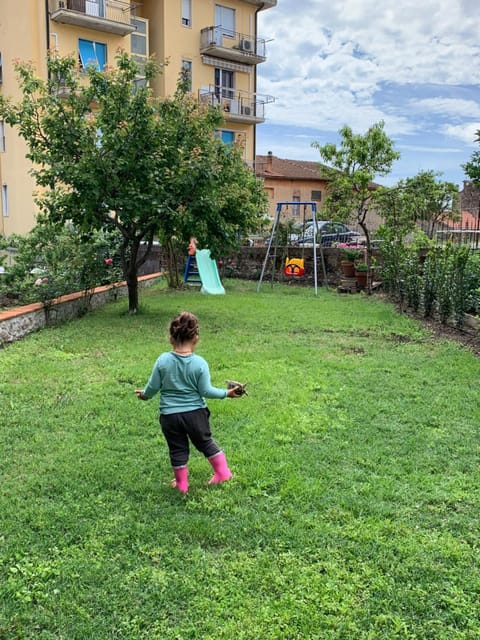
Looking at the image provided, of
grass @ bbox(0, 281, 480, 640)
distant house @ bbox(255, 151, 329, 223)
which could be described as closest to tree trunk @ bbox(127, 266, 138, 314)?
grass @ bbox(0, 281, 480, 640)

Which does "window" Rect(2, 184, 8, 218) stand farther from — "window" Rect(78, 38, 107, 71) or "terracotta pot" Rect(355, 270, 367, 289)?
"terracotta pot" Rect(355, 270, 367, 289)

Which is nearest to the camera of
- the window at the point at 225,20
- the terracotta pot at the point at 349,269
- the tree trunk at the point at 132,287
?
the tree trunk at the point at 132,287

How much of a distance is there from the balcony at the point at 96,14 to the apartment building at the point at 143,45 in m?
0.04

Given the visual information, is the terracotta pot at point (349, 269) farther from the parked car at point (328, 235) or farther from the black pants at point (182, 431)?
the black pants at point (182, 431)

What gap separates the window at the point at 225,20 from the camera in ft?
88.5

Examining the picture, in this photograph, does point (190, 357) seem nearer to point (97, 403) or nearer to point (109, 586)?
point (109, 586)

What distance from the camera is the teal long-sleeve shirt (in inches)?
127

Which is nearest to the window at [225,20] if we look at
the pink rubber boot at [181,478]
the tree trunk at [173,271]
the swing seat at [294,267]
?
the swing seat at [294,267]

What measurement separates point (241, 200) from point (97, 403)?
6454 mm

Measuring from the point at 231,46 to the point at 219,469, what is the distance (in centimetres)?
2786

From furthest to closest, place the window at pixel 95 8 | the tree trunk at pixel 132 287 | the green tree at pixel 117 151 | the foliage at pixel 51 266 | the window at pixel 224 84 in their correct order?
the window at pixel 224 84 < the window at pixel 95 8 < the tree trunk at pixel 132 287 < the foliage at pixel 51 266 < the green tree at pixel 117 151

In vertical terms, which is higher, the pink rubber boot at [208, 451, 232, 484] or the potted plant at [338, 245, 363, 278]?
the potted plant at [338, 245, 363, 278]

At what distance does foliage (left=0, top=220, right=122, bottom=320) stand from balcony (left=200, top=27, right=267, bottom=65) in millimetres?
19768

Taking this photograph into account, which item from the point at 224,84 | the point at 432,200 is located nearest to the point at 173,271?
the point at 432,200
